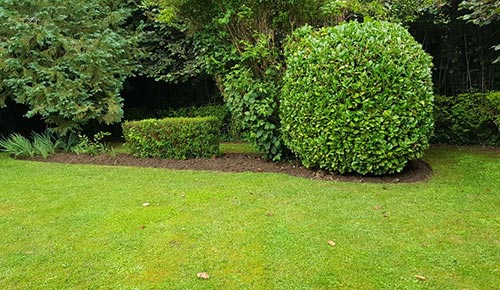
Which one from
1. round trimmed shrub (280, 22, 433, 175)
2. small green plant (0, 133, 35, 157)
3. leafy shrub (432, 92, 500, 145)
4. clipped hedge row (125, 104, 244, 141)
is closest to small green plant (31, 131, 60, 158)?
small green plant (0, 133, 35, 157)

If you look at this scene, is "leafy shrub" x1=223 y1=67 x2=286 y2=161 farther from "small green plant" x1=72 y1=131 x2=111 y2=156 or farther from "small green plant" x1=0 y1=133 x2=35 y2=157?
"small green plant" x1=0 y1=133 x2=35 y2=157

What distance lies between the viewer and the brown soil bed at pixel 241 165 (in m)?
5.07

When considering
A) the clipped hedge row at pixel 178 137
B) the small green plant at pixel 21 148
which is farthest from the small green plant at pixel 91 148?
the clipped hedge row at pixel 178 137

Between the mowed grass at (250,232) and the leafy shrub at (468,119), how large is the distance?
65.7 inches

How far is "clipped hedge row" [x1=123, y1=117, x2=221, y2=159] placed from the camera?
630cm

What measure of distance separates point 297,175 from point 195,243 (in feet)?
8.13

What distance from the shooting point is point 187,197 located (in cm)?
436

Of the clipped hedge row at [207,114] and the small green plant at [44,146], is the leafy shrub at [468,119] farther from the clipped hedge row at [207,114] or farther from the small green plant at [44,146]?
the small green plant at [44,146]

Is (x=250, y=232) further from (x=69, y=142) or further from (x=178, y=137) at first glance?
(x=69, y=142)

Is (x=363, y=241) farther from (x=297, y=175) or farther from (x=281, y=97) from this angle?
(x=281, y=97)

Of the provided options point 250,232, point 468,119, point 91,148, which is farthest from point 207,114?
point 250,232

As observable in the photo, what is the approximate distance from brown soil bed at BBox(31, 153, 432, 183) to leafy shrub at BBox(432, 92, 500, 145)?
1.65 meters

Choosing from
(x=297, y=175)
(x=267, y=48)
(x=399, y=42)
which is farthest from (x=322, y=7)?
(x=297, y=175)

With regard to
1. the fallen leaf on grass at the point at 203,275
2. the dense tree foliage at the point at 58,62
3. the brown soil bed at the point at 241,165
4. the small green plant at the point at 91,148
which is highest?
the dense tree foliage at the point at 58,62
